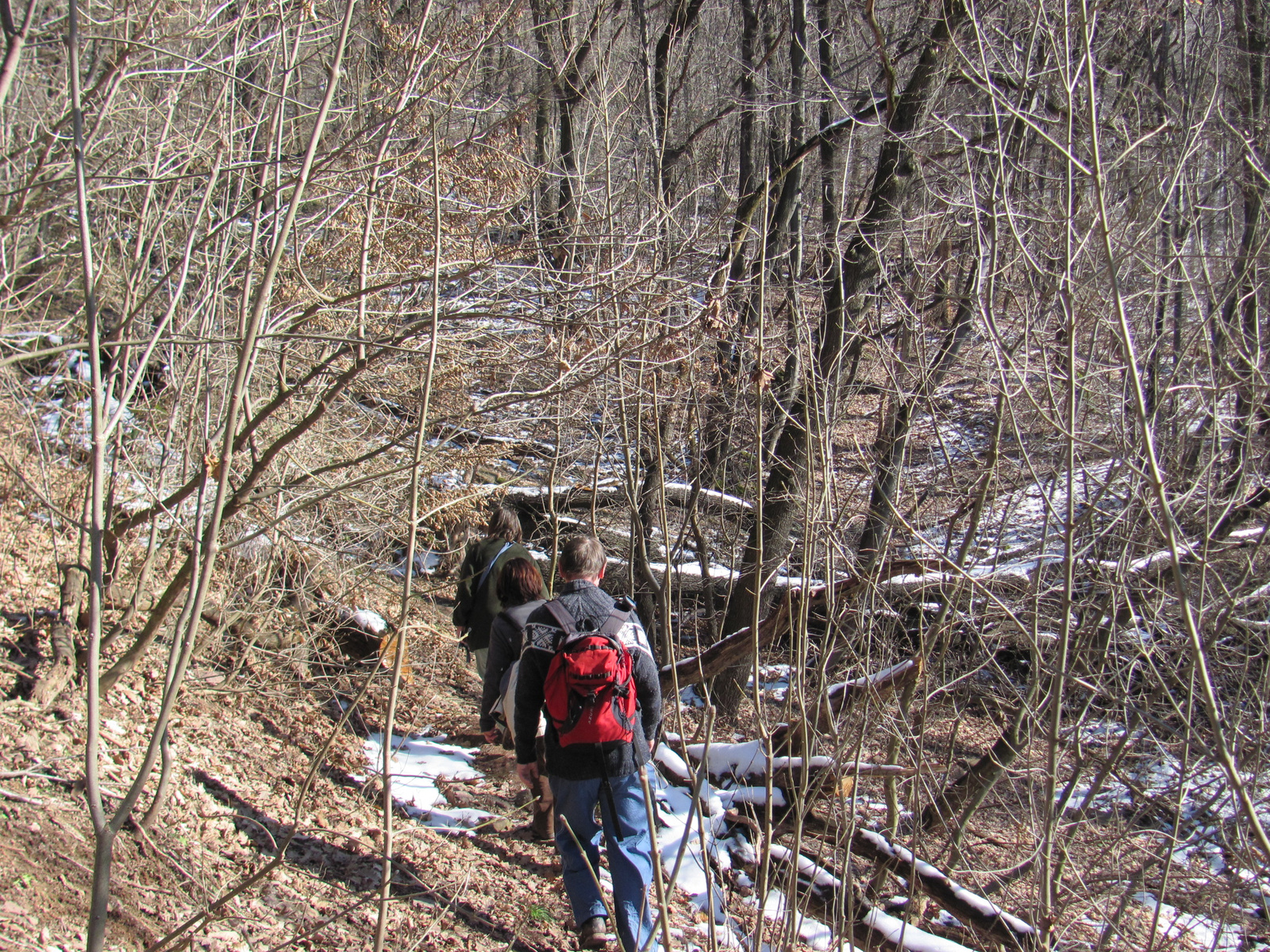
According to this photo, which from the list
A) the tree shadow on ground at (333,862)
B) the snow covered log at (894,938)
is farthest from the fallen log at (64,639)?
the snow covered log at (894,938)

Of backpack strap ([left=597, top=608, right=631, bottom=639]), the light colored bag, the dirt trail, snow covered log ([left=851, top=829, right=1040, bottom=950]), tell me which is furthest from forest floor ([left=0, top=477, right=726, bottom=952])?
snow covered log ([left=851, top=829, right=1040, bottom=950])

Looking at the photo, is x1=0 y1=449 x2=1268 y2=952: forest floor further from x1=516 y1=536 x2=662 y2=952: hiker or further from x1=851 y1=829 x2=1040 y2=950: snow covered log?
x1=516 y1=536 x2=662 y2=952: hiker

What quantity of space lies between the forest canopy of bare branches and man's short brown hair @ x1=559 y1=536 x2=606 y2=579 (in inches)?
15.1

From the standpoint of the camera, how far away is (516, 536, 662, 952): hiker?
3025mm

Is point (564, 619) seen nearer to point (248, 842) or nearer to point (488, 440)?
point (248, 842)

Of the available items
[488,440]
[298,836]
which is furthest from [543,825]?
[488,440]

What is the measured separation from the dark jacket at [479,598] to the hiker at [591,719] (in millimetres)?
1404

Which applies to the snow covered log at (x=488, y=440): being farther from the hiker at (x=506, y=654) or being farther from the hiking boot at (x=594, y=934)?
the hiking boot at (x=594, y=934)

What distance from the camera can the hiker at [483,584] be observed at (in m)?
4.62

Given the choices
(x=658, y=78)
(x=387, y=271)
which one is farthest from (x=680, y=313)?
(x=658, y=78)

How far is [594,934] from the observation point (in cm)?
327

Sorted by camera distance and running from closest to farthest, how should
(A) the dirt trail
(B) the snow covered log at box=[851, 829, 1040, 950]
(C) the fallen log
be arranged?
(A) the dirt trail → (C) the fallen log → (B) the snow covered log at box=[851, 829, 1040, 950]

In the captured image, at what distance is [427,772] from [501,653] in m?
2.06

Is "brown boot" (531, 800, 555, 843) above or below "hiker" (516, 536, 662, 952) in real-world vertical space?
below
